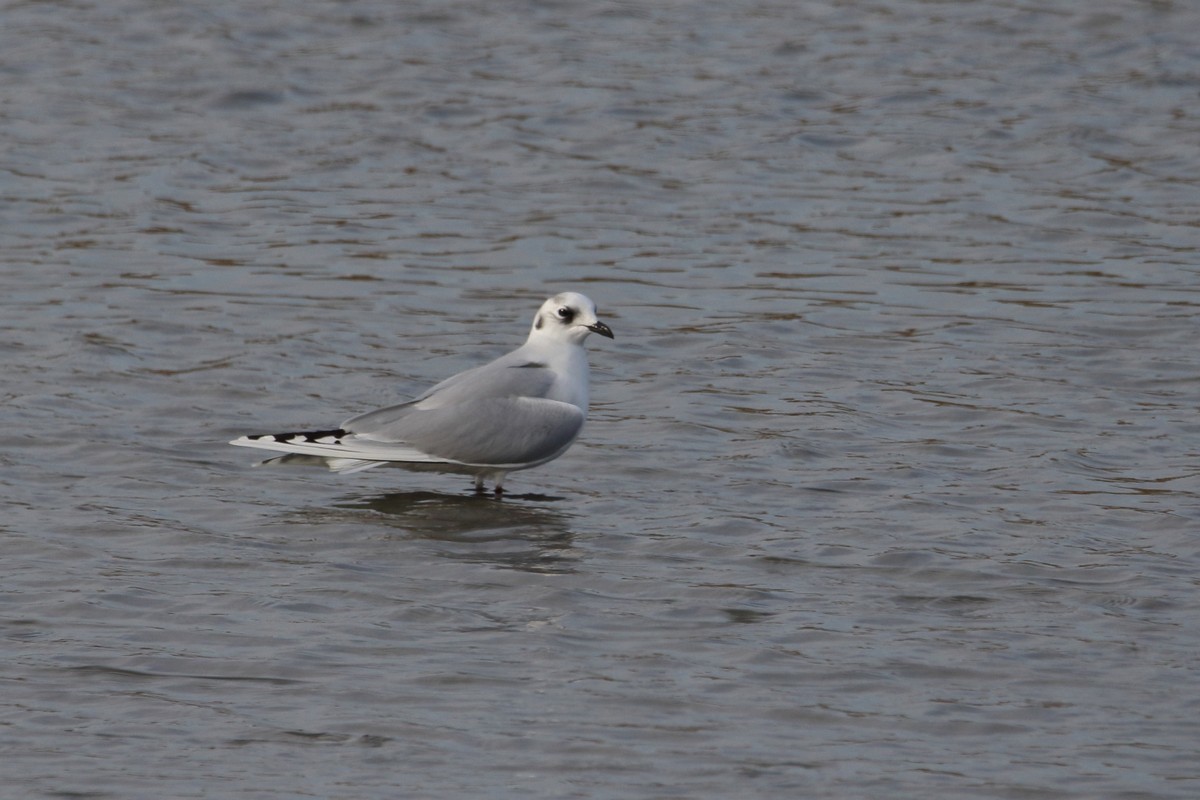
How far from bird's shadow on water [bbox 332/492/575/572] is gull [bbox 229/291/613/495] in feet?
0.56

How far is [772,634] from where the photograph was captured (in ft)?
26.0

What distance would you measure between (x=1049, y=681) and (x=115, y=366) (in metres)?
6.11

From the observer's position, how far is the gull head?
34.0ft

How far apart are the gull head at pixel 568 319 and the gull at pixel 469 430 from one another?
0.19 m

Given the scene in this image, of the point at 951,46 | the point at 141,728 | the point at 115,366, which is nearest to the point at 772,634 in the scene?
the point at 141,728

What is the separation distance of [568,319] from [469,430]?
2.80 ft

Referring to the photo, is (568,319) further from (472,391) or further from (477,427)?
(477,427)

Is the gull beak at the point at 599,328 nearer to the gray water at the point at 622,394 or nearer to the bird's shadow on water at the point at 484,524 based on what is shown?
the gray water at the point at 622,394

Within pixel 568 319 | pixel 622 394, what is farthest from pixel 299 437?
pixel 622 394

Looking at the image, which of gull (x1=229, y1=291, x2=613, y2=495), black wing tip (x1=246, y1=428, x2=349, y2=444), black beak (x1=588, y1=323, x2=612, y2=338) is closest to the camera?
black wing tip (x1=246, y1=428, x2=349, y2=444)

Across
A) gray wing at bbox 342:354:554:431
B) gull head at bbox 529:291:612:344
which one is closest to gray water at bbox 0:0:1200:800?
gray wing at bbox 342:354:554:431

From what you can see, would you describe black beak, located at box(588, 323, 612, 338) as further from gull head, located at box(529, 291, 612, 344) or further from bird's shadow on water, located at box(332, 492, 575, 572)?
bird's shadow on water, located at box(332, 492, 575, 572)

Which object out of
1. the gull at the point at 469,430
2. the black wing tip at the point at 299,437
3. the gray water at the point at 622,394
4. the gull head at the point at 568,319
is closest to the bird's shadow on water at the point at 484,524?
the gray water at the point at 622,394

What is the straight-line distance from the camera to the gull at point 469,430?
988cm
